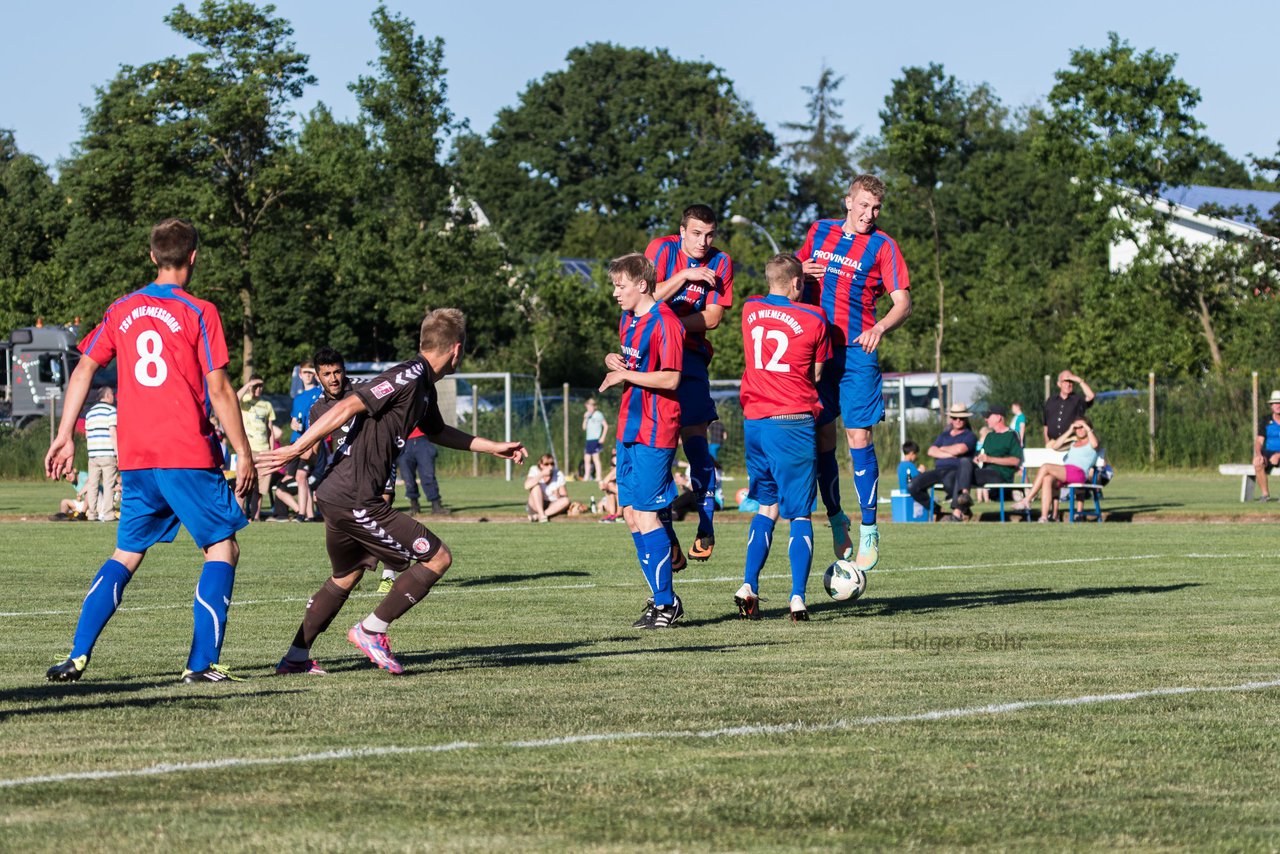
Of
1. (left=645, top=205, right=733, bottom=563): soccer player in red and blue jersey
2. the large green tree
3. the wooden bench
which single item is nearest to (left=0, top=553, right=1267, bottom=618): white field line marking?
(left=645, top=205, right=733, bottom=563): soccer player in red and blue jersey

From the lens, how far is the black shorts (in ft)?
27.5

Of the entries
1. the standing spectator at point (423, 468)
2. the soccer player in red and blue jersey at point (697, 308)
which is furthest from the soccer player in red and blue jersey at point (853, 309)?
the standing spectator at point (423, 468)

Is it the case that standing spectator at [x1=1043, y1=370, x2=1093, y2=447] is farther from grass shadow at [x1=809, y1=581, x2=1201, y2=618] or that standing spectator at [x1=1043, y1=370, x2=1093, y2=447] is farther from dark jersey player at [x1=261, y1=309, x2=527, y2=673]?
dark jersey player at [x1=261, y1=309, x2=527, y2=673]

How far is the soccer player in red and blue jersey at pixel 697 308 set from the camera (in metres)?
11.6

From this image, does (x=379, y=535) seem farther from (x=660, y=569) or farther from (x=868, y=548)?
(x=868, y=548)

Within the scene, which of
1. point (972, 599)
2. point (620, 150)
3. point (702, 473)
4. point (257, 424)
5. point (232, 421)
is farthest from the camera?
point (620, 150)

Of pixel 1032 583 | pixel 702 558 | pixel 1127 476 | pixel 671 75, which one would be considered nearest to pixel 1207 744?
pixel 702 558

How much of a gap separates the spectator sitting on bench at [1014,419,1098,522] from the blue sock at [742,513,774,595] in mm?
13906

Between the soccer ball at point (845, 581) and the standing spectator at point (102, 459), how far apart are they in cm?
1529

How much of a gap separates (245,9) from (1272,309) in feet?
90.3

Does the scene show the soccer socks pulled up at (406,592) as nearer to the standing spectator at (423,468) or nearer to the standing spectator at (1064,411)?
the standing spectator at (423,468)

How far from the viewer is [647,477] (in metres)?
11.0

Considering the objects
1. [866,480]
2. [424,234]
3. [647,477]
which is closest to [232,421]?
[647,477]

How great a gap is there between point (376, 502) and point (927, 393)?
41663mm
